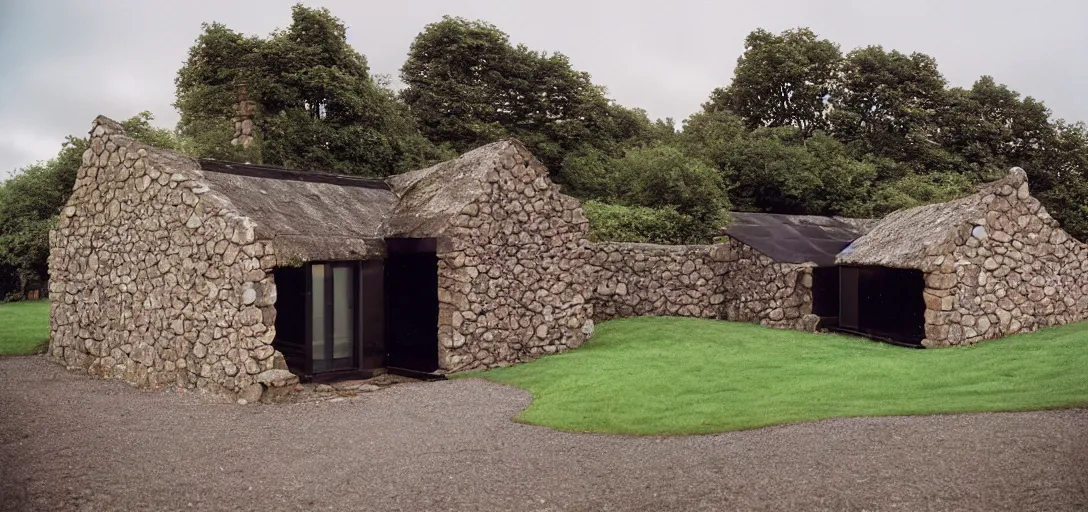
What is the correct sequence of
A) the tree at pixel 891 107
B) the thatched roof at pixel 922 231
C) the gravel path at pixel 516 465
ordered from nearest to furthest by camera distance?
the gravel path at pixel 516 465 → the thatched roof at pixel 922 231 → the tree at pixel 891 107

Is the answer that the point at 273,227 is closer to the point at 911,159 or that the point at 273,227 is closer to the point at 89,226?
the point at 89,226

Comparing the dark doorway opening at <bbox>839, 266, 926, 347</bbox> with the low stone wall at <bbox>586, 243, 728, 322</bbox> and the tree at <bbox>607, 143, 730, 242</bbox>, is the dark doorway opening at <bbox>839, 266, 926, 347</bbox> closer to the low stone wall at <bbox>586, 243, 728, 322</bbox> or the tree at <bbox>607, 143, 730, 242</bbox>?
the low stone wall at <bbox>586, 243, 728, 322</bbox>

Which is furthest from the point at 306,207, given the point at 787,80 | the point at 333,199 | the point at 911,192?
the point at 787,80

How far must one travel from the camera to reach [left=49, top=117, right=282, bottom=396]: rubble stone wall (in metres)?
12.7

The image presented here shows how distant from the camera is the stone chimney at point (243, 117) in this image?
2942 cm

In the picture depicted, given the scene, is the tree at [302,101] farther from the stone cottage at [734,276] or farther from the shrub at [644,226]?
the stone cottage at [734,276]

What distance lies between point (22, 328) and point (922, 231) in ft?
76.9

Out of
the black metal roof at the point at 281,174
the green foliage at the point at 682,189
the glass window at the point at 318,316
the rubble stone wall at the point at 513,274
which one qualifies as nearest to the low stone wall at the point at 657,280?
the green foliage at the point at 682,189

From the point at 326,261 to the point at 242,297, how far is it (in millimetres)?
1937

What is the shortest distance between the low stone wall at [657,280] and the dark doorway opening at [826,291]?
9.56 feet

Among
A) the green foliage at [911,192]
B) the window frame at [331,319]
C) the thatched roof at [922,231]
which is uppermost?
the green foliage at [911,192]

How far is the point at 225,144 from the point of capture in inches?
1148

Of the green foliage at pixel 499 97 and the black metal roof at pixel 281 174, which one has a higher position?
the green foliage at pixel 499 97

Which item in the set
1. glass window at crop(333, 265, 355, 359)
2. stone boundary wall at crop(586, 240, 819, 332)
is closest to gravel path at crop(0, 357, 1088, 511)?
glass window at crop(333, 265, 355, 359)
